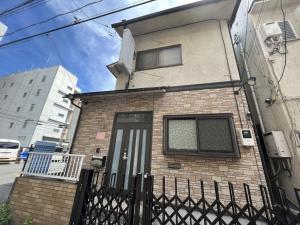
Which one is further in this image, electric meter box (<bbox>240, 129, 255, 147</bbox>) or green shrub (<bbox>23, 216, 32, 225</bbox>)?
electric meter box (<bbox>240, 129, 255, 147</bbox>)

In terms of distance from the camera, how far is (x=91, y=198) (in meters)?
2.33

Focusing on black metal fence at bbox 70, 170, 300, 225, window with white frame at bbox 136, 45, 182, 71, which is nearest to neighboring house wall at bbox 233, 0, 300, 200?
black metal fence at bbox 70, 170, 300, 225

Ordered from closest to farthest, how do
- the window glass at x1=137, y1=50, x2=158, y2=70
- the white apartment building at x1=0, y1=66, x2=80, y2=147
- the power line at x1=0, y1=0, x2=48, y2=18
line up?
1. the power line at x1=0, y1=0, x2=48, y2=18
2. the window glass at x1=137, y1=50, x2=158, y2=70
3. the white apartment building at x1=0, y1=66, x2=80, y2=147

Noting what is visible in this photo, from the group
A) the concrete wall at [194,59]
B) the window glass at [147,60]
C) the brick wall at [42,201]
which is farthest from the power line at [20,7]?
the brick wall at [42,201]

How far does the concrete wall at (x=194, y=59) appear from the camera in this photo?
16.4 feet

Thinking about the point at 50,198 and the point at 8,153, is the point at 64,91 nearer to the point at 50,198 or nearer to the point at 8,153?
the point at 8,153

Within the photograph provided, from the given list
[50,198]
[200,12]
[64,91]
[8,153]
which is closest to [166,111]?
[50,198]

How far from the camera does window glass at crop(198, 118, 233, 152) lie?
3.92 m

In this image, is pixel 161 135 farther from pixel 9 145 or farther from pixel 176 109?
pixel 9 145

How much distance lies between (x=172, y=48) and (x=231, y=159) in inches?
185

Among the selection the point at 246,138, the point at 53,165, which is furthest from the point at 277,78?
the point at 53,165

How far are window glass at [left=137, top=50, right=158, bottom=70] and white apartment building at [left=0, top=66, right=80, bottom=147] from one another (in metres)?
24.1

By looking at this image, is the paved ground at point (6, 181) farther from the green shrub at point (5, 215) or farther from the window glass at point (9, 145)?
the window glass at point (9, 145)

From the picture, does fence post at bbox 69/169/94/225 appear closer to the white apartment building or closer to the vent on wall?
the vent on wall
